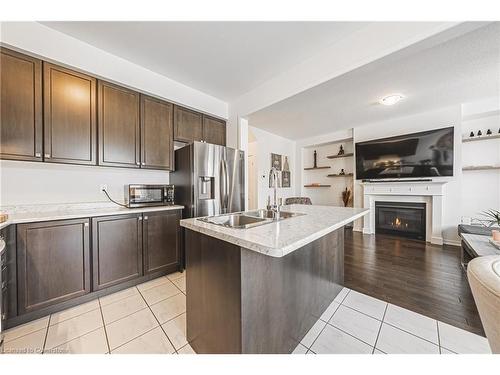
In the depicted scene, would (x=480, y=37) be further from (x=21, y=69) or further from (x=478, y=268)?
(x=21, y=69)

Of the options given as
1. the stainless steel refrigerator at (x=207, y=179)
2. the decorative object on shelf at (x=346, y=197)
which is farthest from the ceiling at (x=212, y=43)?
the decorative object on shelf at (x=346, y=197)

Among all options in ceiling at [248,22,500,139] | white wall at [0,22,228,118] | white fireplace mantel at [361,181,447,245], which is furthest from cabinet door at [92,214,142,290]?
white fireplace mantel at [361,181,447,245]

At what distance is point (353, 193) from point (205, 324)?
14.6 ft

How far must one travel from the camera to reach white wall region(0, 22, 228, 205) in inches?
66.6

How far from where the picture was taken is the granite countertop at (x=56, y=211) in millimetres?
1572

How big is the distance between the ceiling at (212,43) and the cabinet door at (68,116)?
419 millimetres

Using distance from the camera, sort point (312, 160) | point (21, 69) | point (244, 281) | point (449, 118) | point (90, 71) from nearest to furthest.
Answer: point (244, 281) → point (21, 69) → point (90, 71) → point (449, 118) → point (312, 160)

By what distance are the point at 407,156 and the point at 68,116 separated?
5.23 meters

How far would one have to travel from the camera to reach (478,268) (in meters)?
0.55

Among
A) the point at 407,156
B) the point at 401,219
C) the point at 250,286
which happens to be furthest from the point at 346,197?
the point at 250,286

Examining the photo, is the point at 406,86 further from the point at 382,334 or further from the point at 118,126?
the point at 118,126

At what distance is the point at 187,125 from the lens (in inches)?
110

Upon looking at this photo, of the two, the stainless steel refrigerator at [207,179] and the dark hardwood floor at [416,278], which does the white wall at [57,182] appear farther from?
the dark hardwood floor at [416,278]
